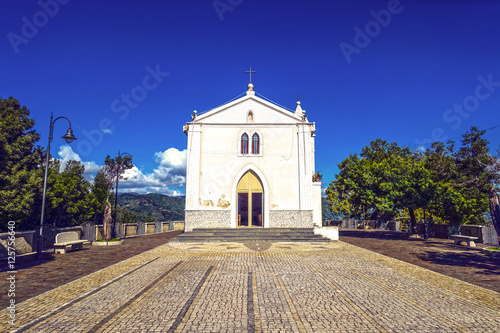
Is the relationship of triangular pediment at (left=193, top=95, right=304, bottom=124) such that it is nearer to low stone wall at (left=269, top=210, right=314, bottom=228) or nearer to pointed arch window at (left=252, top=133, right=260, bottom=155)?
pointed arch window at (left=252, top=133, right=260, bottom=155)

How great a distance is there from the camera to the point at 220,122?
24016mm

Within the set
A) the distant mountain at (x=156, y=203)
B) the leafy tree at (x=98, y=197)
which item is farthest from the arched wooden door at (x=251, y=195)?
the distant mountain at (x=156, y=203)

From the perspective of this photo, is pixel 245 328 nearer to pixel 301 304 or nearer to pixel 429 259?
pixel 301 304

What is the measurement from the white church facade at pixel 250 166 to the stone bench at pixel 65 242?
794 cm

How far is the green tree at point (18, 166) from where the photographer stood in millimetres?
23266

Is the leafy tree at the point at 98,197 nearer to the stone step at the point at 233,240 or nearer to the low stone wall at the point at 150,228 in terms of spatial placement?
the low stone wall at the point at 150,228

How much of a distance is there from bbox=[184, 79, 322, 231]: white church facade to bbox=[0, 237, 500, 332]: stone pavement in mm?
11671

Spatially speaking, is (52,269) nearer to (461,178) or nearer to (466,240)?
(466,240)

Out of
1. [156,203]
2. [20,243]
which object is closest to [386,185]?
[20,243]

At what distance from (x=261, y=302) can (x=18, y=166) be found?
26.5m

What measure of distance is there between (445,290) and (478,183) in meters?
13.8

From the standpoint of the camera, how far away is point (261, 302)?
21.9ft

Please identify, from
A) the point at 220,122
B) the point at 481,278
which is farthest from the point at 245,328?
the point at 220,122

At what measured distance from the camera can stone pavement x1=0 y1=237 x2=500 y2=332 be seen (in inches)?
211
